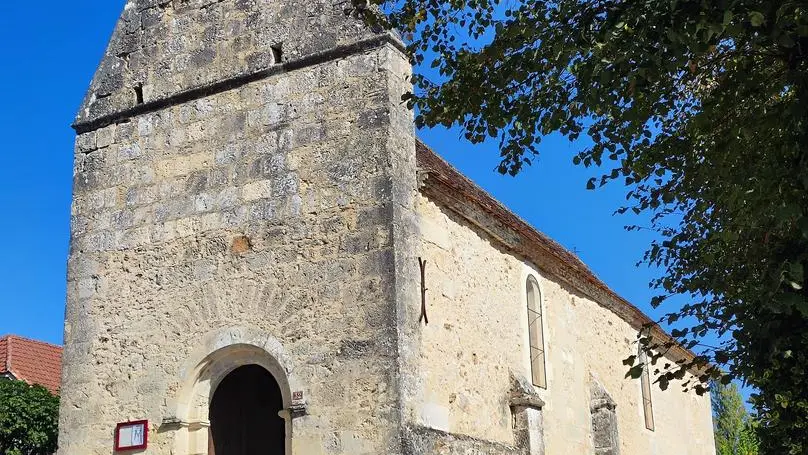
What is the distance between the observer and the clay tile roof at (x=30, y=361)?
22.3 metres

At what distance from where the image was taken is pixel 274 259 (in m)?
9.66

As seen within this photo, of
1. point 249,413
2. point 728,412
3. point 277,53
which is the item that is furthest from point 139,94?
point 728,412

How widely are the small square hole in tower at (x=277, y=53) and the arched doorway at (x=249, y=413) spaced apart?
343 centimetres

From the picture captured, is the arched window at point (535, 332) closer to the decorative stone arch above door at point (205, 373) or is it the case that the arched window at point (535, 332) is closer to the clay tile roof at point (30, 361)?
the decorative stone arch above door at point (205, 373)

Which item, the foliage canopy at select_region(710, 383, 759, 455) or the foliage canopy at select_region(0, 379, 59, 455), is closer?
the foliage canopy at select_region(0, 379, 59, 455)

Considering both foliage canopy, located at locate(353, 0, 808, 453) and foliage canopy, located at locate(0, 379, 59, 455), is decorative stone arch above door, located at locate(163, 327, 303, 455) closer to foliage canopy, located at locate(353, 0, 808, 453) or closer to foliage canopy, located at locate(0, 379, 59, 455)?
foliage canopy, located at locate(353, 0, 808, 453)

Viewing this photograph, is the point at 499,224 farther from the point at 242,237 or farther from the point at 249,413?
the point at 249,413

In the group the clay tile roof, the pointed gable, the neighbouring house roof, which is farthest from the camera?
the clay tile roof

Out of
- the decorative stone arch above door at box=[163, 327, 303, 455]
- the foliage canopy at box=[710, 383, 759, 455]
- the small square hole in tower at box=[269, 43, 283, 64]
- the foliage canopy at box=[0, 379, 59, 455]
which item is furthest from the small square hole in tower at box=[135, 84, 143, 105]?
the foliage canopy at box=[710, 383, 759, 455]

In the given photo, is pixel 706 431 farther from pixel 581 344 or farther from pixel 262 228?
pixel 262 228

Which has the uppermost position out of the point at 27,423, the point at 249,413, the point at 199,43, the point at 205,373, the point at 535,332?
the point at 199,43

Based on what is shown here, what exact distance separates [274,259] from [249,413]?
222cm

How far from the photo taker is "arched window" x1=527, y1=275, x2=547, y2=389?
1263 cm

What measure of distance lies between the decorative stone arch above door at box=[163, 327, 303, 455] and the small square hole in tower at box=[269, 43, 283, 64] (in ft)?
9.52
